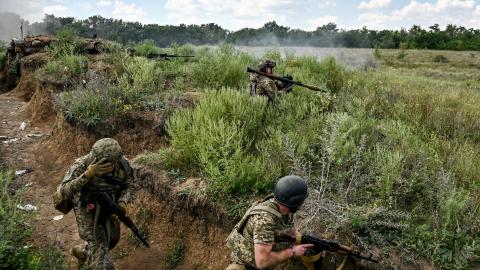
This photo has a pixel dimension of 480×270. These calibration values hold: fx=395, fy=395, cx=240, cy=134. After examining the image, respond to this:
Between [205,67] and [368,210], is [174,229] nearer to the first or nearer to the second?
[368,210]

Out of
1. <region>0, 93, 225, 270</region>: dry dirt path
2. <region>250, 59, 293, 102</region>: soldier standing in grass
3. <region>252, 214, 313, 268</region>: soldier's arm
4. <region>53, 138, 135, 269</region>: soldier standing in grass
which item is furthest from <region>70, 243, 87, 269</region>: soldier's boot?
<region>250, 59, 293, 102</region>: soldier standing in grass

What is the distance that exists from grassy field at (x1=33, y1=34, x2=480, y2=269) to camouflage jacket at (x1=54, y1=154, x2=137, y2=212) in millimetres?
954

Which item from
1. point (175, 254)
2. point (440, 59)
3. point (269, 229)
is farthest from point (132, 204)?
point (440, 59)

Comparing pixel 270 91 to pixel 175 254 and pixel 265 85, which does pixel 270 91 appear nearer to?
pixel 265 85

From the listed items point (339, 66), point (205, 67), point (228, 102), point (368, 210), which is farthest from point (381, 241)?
point (339, 66)

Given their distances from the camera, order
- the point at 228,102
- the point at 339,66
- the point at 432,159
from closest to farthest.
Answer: the point at 432,159, the point at 228,102, the point at 339,66

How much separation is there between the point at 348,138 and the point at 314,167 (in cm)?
80

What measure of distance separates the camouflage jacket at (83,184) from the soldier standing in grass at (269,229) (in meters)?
1.63

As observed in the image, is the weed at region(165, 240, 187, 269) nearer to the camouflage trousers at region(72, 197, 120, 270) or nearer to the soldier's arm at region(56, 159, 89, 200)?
the camouflage trousers at region(72, 197, 120, 270)

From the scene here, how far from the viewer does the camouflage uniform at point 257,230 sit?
3244 millimetres

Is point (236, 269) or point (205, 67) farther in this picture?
point (205, 67)

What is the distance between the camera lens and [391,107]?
25.3 feet

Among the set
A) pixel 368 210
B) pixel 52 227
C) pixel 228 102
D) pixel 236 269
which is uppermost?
pixel 228 102

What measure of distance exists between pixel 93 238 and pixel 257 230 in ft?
6.96
